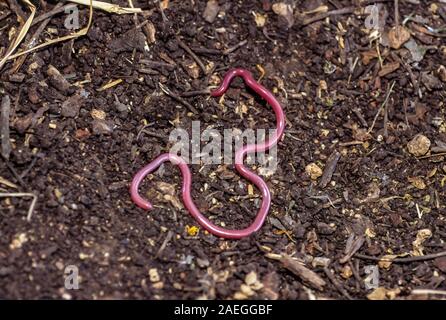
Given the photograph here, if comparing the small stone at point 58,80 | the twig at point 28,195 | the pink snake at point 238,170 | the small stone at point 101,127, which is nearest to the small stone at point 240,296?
the pink snake at point 238,170

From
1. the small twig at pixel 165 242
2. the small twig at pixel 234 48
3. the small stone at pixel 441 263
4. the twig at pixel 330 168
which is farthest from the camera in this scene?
the small twig at pixel 234 48

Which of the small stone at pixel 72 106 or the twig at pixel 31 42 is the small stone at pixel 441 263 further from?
the twig at pixel 31 42

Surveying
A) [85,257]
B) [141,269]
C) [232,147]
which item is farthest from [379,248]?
[85,257]

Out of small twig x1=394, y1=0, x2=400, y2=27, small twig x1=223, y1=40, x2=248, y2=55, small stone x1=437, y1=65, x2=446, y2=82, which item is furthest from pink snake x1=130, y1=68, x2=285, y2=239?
small stone x1=437, y1=65, x2=446, y2=82

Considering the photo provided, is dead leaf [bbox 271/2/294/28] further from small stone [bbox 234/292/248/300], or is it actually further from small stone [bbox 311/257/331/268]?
small stone [bbox 234/292/248/300]

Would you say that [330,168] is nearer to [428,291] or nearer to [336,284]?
[336,284]
